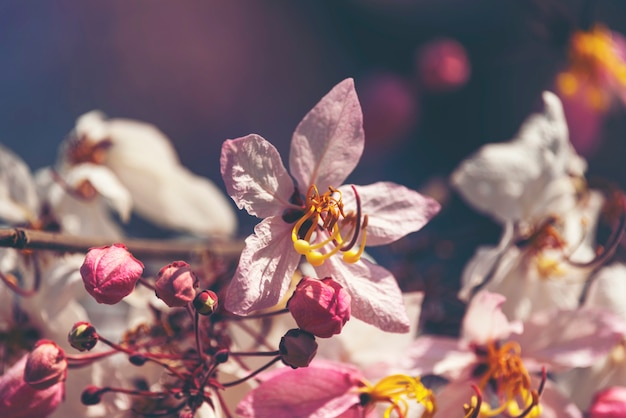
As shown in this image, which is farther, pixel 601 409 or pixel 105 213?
pixel 105 213

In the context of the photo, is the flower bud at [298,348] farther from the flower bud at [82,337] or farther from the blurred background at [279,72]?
the blurred background at [279,72]

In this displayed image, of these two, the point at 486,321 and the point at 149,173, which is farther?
the point at 149,173

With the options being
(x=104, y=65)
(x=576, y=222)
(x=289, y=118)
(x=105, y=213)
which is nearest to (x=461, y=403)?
(x=576, y=222)

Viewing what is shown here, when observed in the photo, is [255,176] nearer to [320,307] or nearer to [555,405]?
[320,307]

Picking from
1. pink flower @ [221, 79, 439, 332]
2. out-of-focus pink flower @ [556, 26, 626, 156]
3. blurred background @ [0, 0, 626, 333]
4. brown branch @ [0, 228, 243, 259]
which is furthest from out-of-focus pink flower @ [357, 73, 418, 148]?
pink flower @ [221, 79, 439, 332]

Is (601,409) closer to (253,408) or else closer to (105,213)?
(253,408)

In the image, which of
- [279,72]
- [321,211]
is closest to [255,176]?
[321,211]
